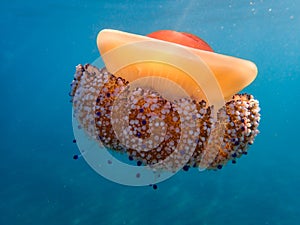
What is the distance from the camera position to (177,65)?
8.23 feet

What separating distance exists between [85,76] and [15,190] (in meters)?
10.5

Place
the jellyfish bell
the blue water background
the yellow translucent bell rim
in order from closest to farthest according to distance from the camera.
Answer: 1. the yellow translucent bell rim
2. the jellyfish bell
3. the blue water background

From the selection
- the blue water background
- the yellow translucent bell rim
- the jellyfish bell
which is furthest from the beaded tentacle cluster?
the blue water background

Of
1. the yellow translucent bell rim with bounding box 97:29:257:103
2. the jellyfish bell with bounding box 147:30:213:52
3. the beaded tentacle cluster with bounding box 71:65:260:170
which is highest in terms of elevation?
Answer: the jellyfish bell with bounding box 147:30:213:52

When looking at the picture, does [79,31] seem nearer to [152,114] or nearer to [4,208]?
[4,208]

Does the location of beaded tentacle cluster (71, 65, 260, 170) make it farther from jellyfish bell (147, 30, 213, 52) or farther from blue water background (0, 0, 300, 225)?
blue water background (0, 0, 300, 225)

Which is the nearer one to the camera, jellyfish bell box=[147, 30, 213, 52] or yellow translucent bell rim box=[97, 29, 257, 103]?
yellow translucent bell rim box=[97, 29, 257, 103]

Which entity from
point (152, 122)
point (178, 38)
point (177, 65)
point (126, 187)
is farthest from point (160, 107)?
point (126, 187)

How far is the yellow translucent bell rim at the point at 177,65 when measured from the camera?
8.01 ft

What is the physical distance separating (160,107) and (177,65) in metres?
0.33

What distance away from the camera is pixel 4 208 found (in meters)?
11.1

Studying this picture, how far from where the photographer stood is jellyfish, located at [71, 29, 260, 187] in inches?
97.7

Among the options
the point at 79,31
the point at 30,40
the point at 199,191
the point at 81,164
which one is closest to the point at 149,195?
the point at 199,191

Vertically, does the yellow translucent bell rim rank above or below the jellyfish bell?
below
